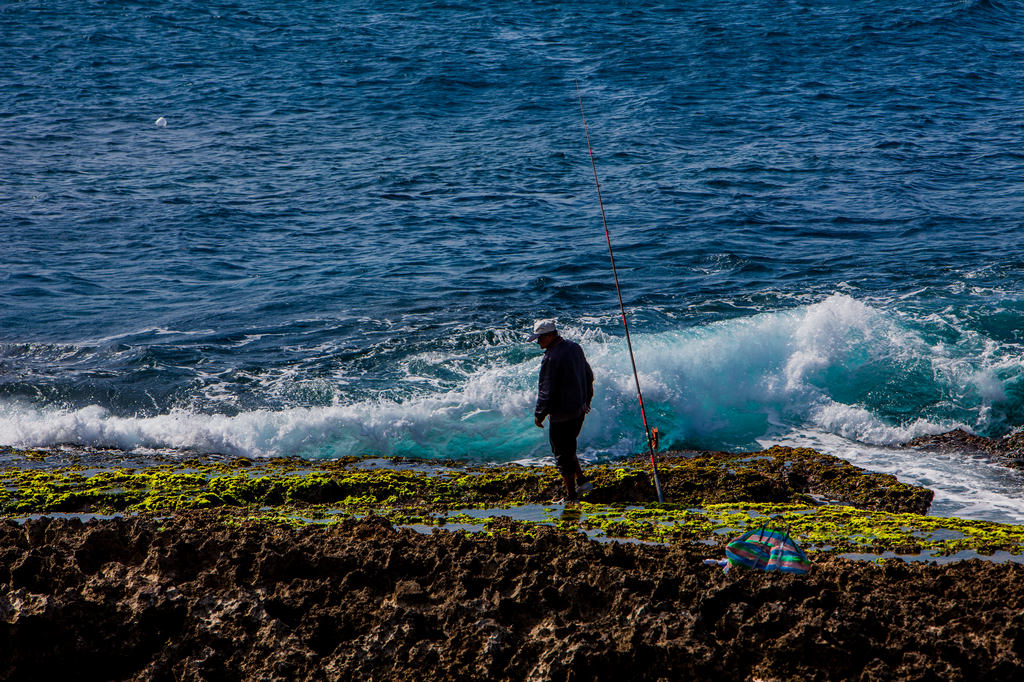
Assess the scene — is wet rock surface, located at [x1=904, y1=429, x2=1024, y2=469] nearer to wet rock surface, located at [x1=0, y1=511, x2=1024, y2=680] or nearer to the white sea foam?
the white sea foam

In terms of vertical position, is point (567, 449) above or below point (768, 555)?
below

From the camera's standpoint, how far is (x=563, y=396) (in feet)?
22.4

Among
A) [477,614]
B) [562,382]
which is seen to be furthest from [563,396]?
[477,614]

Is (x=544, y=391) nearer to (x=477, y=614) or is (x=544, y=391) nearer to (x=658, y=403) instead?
(x=477, y=614)

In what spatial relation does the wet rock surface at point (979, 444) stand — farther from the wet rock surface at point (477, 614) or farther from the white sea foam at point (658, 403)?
the wet rock surface at point (477, 614)

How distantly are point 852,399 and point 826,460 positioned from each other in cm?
247

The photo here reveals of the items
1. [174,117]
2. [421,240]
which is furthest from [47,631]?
[174,117]

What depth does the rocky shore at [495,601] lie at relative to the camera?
3.66 m

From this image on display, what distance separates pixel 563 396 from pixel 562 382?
11 cm

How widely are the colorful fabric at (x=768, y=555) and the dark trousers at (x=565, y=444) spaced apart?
93.9 inches

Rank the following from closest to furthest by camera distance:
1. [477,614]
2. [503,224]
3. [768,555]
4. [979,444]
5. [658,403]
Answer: [477,614], [768,555], [979,444], [658,403], [503,224]

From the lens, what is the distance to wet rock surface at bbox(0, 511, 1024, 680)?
3.64 m

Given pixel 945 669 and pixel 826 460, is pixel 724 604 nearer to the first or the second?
pixel 945 669

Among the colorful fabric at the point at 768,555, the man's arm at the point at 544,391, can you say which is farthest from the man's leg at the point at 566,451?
the colorful fabric at the point at 768,555
